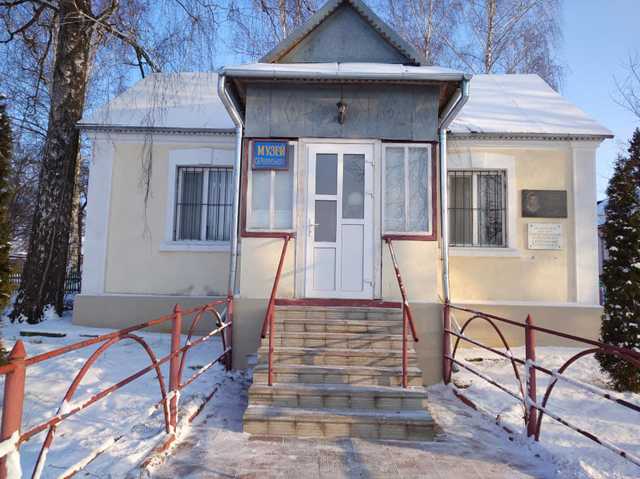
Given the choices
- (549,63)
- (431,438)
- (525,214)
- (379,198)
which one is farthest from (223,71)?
(549,63)

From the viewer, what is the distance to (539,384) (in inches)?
234

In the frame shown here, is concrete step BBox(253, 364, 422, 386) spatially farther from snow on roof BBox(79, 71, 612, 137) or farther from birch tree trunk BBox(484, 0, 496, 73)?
birch tree trunk BBox(484, 0, 496, 73)

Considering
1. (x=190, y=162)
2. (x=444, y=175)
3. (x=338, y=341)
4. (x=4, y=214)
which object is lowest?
(x=338, y=341)

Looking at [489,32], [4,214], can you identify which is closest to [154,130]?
[4,214]

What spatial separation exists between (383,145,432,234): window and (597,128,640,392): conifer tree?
106 inches

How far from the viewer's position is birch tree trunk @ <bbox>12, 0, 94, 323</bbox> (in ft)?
27.1

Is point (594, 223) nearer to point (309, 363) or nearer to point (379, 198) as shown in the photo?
point (379, 198)

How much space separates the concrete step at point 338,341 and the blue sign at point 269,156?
7.67 feet

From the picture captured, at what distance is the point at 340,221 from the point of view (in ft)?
20.3

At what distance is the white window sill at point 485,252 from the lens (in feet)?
26.2

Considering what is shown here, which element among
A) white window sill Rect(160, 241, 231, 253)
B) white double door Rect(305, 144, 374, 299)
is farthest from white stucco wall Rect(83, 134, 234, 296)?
white double door Rect(305, 144, 374, 299)

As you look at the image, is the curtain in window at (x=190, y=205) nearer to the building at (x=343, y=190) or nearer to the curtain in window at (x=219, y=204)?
the building at (x=343, y=190)

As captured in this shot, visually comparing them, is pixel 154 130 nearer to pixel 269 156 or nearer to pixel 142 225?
pixel 142 225

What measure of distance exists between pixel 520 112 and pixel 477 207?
221 cm
